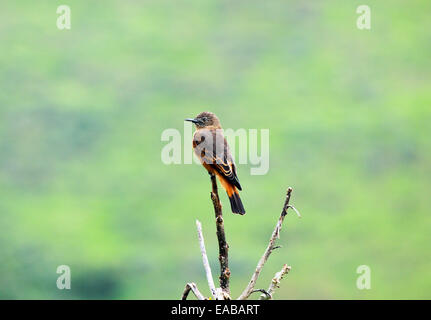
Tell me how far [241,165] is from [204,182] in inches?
44.5

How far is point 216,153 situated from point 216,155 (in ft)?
0.13

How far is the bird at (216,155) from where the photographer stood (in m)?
8.41

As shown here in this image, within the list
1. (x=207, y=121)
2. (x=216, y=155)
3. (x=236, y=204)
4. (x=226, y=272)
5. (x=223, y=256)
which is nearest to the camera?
(x=226, y=272)

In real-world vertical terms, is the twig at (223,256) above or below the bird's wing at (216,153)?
below

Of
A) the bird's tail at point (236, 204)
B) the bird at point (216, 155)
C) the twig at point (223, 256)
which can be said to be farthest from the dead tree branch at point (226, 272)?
the bird at point (216, 155)

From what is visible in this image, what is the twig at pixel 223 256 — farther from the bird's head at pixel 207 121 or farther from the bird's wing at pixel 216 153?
the bird's head at pixel 207 121

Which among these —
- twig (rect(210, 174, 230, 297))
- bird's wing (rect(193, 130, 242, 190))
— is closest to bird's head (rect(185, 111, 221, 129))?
bird's wing (rect(193, 130, 242, 190))

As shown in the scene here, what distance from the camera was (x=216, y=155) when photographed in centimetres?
859

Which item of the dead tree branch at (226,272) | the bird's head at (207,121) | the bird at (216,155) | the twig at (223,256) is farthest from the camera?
the bird's head at (207,121)

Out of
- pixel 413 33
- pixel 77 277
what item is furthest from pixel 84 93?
pixel 413 33

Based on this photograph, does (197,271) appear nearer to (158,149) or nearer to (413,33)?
(158,149)

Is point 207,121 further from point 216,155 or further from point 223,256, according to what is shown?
point 223,256

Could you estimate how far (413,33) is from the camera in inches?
1047

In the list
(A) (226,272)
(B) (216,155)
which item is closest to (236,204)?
(B) (216,155)
